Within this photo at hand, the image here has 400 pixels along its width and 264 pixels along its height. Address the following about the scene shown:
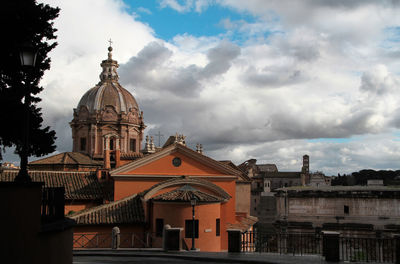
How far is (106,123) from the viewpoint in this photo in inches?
1909

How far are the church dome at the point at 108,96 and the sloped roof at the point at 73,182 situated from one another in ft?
60.8

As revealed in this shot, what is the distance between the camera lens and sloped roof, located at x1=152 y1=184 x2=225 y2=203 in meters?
23.1

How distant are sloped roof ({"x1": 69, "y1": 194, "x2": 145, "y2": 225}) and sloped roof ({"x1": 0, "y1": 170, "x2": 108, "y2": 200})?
15.0 feet

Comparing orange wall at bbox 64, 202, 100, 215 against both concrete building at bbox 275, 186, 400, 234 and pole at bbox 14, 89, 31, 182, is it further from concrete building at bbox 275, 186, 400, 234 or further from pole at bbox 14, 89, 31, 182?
pole at bbox 14, 89, 31, 182

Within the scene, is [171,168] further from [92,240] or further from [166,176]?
[92,240]

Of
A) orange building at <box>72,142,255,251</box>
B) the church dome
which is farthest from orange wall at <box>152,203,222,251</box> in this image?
the church dome

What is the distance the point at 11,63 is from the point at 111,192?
16817 millimetres

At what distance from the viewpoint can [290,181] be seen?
10219 centimetres

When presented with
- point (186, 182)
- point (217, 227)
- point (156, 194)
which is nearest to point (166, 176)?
point (186, 182)

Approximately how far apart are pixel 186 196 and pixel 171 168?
5.23 m

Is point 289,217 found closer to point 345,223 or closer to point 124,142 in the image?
point 345,223

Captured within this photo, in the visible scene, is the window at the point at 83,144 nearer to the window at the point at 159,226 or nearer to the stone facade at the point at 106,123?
the stone facade at the point at 106,123

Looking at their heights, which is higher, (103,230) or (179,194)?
(179,194)

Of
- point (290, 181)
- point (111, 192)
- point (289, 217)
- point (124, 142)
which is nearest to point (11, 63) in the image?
point (111, 192)
